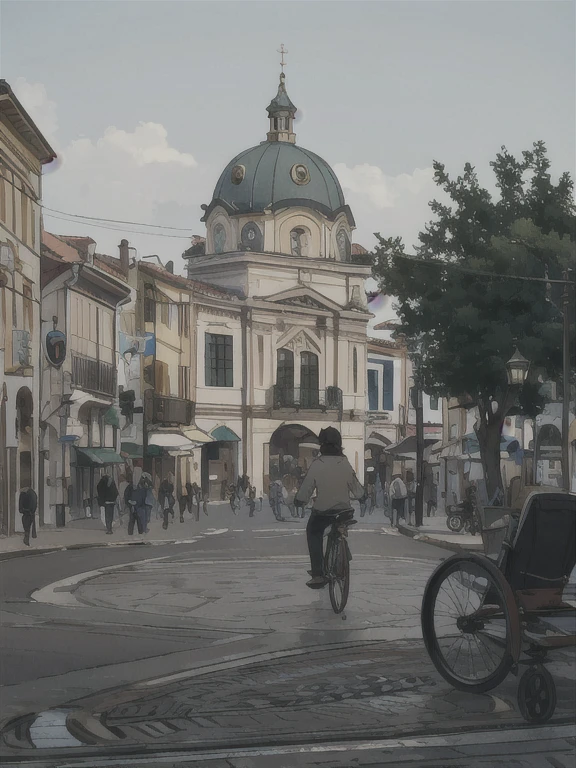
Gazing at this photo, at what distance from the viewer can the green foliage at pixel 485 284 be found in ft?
26.1

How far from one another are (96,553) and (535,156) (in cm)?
462

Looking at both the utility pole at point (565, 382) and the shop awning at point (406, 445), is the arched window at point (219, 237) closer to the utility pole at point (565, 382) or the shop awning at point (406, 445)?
the shop awning at point (406, 445)

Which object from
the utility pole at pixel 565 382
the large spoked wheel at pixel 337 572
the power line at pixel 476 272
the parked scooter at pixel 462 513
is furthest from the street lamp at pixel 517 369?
the large spoked wheel at pixel 337 572

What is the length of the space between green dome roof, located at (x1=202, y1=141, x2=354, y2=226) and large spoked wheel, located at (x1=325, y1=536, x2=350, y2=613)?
2072 millimetres

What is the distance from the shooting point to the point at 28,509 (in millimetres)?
8289

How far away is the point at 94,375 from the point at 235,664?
3378 millimetres

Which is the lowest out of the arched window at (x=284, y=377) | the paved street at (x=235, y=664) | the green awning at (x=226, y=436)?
the paved street at (x=235, y=664)

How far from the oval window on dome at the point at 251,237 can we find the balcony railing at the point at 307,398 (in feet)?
2.99

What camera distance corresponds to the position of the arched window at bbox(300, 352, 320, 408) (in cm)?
820

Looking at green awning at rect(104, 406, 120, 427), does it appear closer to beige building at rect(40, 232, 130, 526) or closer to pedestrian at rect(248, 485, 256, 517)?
beige building at rect(40, 232, 130, 526)

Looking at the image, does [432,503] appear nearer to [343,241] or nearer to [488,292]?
[488,292]

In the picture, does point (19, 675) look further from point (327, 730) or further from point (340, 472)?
point (340, 472)

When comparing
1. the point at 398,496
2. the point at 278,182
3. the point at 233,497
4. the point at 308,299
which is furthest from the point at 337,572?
the point at 278,182

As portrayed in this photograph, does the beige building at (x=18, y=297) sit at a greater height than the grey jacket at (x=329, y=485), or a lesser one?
greater
